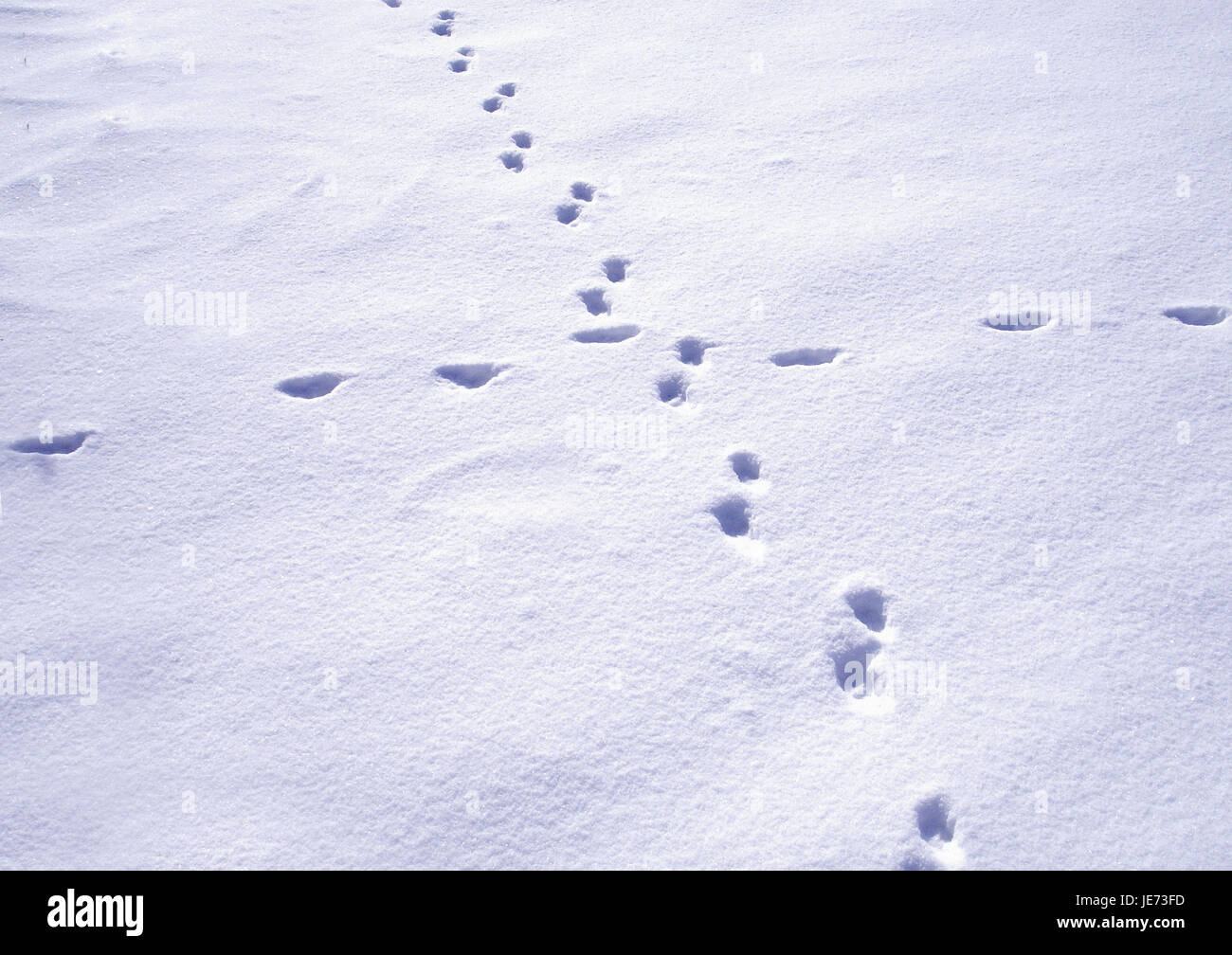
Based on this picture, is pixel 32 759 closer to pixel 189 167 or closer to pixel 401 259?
pixel 401 259

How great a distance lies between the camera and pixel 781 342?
8.87ft

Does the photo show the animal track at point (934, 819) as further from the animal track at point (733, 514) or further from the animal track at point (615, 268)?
the animal track at point (615, 268)

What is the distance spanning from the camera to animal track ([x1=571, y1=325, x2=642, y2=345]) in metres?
2.80

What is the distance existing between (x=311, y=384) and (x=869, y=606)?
1.74m

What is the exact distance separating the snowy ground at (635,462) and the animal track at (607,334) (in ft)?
0.08

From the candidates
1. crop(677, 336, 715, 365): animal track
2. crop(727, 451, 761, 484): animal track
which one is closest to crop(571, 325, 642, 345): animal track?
crop(677, 336, 715, 365): animal track

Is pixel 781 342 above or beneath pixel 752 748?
above

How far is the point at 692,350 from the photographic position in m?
2.73

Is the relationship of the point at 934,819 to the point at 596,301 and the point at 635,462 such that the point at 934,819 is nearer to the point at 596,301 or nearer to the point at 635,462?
the point at 635,462

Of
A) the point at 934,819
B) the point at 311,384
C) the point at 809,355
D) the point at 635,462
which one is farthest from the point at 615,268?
the point at 934,819
